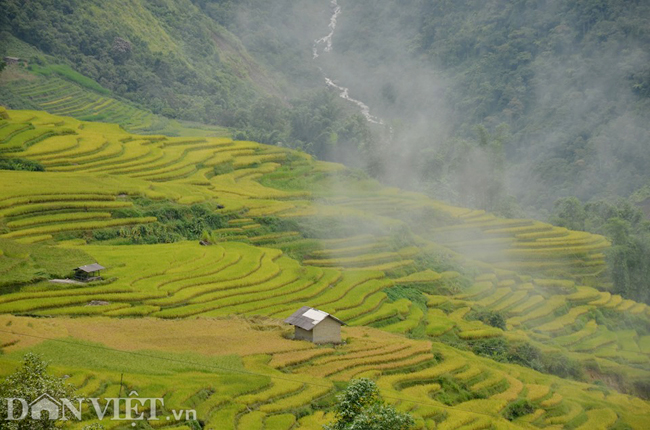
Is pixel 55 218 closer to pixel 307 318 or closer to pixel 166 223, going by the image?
pixel 166 223

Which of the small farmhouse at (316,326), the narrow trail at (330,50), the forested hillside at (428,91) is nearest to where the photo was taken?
the small farmhouse at (316,326)

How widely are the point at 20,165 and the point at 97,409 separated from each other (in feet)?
96.3

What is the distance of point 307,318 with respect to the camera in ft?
96.1

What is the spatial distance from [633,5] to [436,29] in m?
30.9

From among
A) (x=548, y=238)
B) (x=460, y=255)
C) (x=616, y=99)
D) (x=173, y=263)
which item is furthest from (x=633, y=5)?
(x=173, y=263)

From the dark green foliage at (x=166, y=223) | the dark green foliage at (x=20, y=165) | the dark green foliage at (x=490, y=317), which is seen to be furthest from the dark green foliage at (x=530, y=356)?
the dark green foliage at (x=20, y=165)

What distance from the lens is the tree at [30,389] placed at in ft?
54.5

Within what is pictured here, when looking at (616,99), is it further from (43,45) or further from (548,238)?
(43,45)

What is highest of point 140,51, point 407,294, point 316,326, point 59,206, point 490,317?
point 140,51

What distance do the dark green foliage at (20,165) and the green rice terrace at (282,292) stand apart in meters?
0.65

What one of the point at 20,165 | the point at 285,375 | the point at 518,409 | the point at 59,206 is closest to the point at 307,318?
the point at 285,375

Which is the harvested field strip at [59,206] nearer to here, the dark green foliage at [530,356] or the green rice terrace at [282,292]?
the green rice terrace at [282,292]

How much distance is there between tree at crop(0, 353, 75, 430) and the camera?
655 inches

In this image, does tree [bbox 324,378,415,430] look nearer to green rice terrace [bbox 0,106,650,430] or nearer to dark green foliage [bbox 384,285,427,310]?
green rice terrace [bbox 0,106,650,430]
